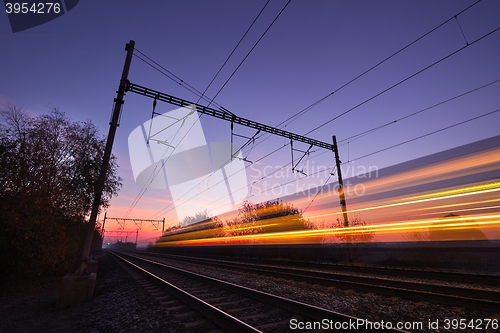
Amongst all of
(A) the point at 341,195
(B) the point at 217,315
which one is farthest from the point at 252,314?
(A) the point at 341,195

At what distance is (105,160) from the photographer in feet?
32.0

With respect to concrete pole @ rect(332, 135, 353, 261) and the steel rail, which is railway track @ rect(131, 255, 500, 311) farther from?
concrete pole @ rect(332, 135, 353, 261)

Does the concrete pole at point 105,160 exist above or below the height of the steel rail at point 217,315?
above

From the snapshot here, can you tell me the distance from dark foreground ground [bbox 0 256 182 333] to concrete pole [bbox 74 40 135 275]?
A: 154 centimetres

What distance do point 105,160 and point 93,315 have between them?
18.4 ft

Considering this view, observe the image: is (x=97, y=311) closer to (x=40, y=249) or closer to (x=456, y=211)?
(x=40, y=249)

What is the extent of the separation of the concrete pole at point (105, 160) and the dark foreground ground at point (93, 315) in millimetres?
1543

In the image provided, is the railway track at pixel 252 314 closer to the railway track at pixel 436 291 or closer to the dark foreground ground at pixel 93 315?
the dark foreground ground at pixel 93 315

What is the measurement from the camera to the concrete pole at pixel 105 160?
29.0ft

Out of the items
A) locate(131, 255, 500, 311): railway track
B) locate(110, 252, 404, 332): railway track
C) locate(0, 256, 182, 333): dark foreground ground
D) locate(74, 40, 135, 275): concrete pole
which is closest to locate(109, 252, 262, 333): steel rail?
locate(110, 252, 404, 332): railway track

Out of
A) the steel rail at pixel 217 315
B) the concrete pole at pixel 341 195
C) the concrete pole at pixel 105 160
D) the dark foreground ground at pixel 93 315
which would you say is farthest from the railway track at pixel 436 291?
the concrete pole at pixel 105 160

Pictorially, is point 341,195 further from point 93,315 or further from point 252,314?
point 93,315

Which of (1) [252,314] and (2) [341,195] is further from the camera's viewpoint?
(2) [341,195]

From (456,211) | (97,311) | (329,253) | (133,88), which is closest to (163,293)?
(97,311)
